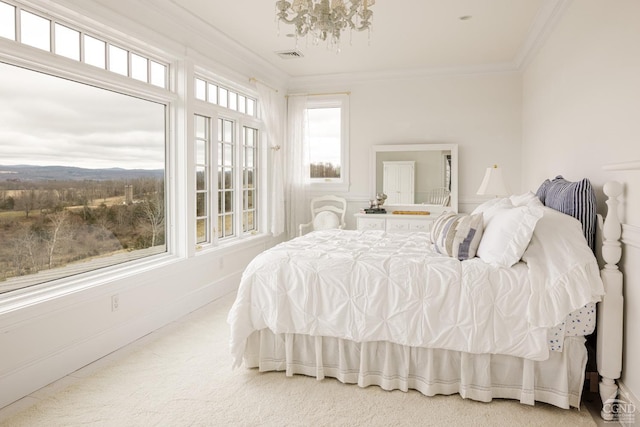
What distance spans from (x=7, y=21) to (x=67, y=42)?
16.5 inches

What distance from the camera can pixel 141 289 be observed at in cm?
348

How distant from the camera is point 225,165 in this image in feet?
16.4

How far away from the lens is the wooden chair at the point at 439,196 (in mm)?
5809

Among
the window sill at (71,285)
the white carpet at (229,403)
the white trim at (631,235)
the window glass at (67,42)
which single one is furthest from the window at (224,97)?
the white trim at (631,235)

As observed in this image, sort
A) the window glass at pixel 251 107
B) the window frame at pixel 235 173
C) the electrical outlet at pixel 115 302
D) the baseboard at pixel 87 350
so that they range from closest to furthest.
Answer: the baseboard at pixel 87 350
the electrical outlet at pixel 115 302
the window frame at pixel 235 173
the window glass at pixel 251 107

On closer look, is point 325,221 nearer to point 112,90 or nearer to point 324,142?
point 324,142

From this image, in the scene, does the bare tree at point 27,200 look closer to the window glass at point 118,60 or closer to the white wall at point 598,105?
the window glass at point 118,60

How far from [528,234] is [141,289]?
286cm

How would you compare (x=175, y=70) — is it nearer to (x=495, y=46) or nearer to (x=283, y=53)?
(x=283, y=53)

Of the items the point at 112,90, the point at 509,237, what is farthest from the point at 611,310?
the point at 112,90

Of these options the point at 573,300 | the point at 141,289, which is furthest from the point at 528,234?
the point at 141,289

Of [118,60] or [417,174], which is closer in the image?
[118,60]

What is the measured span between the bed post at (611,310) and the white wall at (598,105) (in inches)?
1.8

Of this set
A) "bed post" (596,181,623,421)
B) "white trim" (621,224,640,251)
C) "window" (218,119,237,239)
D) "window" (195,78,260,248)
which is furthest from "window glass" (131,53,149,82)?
"white trim" (621,224,640,251)
